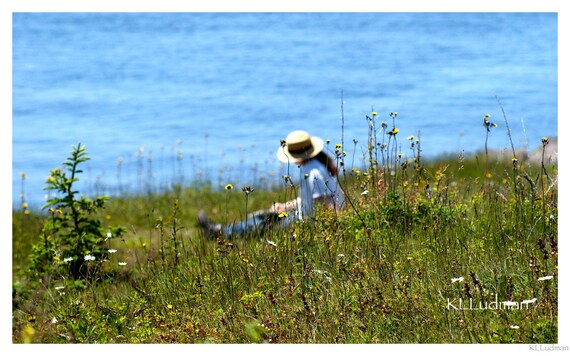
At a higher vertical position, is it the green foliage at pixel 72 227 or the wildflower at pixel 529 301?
the green foliage at pixel 72 227

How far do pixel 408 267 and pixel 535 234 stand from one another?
3.59ft

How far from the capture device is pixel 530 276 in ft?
17.8

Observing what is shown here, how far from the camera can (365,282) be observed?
5621 mm

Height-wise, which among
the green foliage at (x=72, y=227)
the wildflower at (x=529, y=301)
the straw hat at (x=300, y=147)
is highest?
the straw hat at (x=300, y=147)

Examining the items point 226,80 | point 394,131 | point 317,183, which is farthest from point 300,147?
point 226,80

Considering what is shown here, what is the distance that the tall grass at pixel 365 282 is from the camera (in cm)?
520

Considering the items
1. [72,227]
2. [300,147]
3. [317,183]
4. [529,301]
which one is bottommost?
[529,301]

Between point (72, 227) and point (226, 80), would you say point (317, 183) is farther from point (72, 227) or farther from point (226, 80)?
point (226, 80)

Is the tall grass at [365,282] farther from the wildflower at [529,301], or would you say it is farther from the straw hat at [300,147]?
the straw hat at [300,147]

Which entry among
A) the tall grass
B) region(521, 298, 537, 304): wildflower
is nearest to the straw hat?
the tall grass

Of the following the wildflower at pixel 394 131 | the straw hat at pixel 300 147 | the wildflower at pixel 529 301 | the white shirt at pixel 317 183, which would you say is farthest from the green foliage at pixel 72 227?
the wildflower at pixel 529 301

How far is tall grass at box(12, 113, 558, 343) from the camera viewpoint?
520cm

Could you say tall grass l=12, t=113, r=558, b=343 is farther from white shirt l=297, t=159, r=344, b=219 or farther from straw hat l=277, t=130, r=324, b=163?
straw hat l=277, t=130, r=324, b=163
